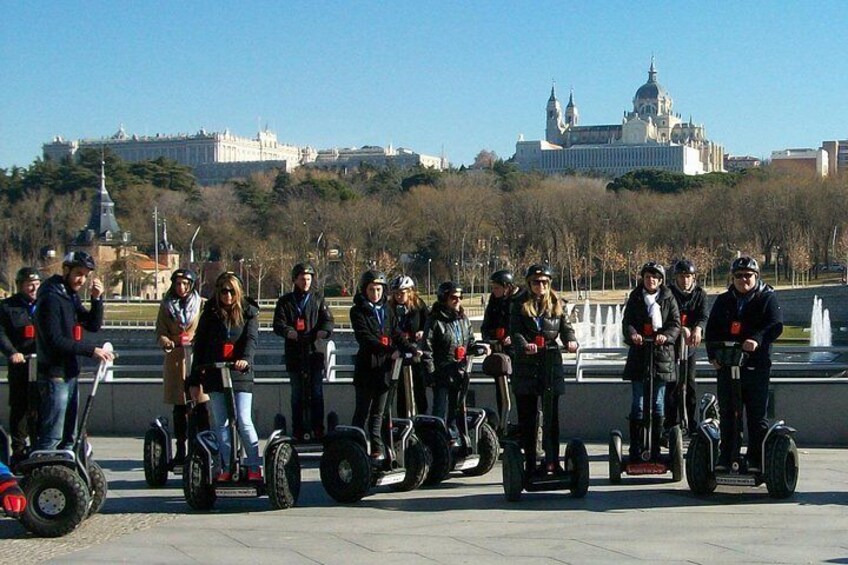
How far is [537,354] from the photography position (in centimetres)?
998

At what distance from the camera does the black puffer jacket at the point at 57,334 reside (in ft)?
31.3

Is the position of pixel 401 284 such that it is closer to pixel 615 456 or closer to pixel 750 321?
pixel 615 456

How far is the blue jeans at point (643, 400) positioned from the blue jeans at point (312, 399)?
105 inches

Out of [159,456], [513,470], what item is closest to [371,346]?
[513,470]

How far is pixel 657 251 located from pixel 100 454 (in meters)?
80.9

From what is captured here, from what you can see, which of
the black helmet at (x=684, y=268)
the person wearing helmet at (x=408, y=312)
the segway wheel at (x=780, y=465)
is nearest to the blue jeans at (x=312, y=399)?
the person wearing helmet at (x=408, y=312)

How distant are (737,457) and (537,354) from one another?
1.63 metres

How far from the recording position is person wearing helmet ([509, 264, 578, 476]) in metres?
10.0

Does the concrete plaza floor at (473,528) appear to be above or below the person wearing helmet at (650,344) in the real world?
below

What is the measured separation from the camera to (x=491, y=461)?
11.7 meters

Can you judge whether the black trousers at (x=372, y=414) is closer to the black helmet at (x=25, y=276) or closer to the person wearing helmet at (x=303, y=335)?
the person wearing helmet at (x=303, y=335)

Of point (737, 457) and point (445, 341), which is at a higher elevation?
point (445, 341)

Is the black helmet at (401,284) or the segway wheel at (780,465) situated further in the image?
the black helmet at (401,284)

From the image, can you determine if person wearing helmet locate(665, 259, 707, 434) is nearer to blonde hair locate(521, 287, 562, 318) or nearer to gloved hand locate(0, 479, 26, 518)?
blonde hair locate(521, 287, 562, 318)
